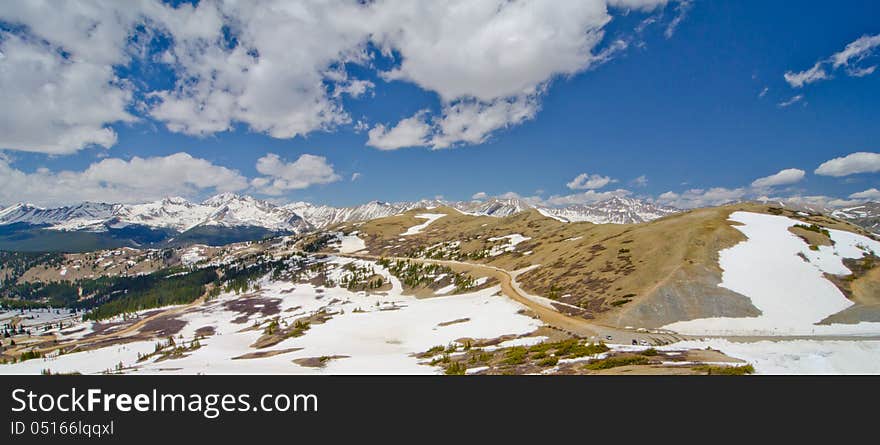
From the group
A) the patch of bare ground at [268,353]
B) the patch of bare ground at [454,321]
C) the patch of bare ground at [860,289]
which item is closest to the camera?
the patch of bare ground at [860,289]

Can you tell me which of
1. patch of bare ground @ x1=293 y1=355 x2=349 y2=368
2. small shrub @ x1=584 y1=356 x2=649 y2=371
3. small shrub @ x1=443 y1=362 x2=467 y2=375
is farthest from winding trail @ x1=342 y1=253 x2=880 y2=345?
patch of bare ground @ x1=293 y1=355 x2=349 y2=368

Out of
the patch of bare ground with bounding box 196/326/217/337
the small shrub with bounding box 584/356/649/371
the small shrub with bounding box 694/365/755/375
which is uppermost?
the small shrub with bounding box 694/365/755/375

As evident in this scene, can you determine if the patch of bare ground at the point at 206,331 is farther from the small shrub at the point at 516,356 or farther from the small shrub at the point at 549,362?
the small shrub at the point at 549,362

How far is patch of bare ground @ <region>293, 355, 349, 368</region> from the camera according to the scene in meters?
44.2

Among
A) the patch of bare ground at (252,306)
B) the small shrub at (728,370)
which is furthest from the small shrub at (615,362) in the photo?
the patch of bare ground at (252,306)

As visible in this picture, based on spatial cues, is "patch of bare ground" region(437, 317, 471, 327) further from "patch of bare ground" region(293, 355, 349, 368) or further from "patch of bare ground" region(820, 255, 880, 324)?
"patch of bare ground" region(820, 255, 880, 324)

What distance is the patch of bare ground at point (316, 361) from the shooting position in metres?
44.2

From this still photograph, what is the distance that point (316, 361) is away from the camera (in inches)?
1863

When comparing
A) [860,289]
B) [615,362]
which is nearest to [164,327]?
[615,362]

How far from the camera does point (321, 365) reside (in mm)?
43719

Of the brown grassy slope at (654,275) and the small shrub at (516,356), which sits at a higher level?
the brown grassy slope at (654,275)

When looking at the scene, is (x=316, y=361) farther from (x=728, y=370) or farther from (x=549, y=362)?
(x=728, y=370)
